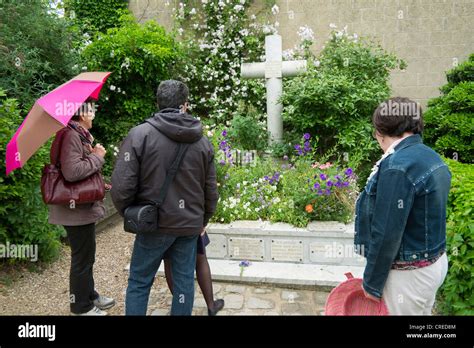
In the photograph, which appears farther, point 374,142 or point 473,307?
point 374,142

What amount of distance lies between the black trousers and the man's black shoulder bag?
2.30 ft

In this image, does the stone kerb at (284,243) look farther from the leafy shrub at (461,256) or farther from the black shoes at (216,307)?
the leafy shrub at (461,256)

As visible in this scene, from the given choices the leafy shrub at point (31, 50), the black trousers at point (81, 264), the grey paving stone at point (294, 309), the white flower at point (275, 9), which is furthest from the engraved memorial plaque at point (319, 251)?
the white flower at point (275, 9)

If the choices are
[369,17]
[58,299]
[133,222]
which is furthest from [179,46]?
[133,222]

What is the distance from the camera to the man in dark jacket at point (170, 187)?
97.2 inches

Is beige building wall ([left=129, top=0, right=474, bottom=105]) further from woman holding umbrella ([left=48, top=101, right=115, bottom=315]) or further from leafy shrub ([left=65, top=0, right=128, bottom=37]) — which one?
woman holding umbrella ([left=48, top=101, right=115, bottom=315])

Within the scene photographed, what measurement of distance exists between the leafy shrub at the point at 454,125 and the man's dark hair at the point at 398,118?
347cm

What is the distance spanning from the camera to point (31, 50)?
4820 millimetres
